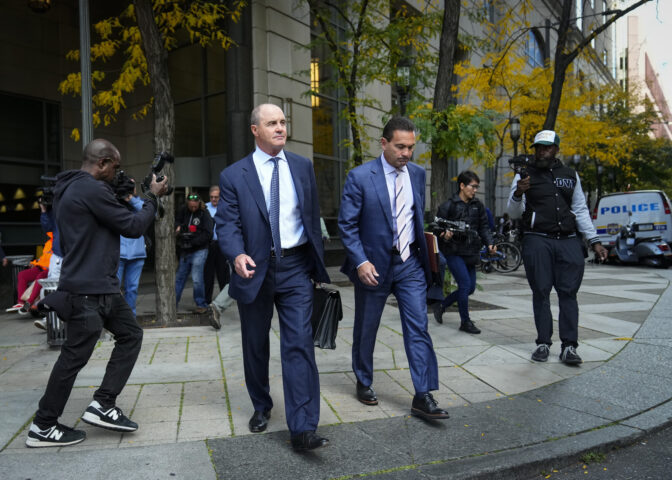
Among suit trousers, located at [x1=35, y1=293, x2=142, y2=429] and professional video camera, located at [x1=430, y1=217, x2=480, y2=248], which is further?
professional video camera, located at [x1=430, y1=217, x2=480, y2=248]

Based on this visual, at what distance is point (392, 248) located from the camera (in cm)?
381

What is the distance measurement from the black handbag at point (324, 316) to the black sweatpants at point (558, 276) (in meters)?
2.42

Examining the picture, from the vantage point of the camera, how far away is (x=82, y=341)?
10.5 feet

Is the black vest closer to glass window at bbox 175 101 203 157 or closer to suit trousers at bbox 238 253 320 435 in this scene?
suit trousers at bbox 238 253 320 435

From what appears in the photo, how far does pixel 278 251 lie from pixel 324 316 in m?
0.55

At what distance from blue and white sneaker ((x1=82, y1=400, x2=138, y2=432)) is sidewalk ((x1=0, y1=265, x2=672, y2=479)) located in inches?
3.2

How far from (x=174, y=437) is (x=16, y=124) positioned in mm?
12294

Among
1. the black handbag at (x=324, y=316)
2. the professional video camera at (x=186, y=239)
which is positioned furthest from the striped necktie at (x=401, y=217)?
the professional video camera at (x=186, y=239)

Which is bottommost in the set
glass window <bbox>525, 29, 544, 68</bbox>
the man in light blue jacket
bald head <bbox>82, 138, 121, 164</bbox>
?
the man in light blue jacket

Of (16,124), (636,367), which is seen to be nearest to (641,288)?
(636,367)

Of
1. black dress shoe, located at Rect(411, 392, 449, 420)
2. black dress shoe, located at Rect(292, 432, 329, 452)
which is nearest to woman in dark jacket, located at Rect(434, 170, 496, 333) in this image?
black dress shoe, located at Rect(411, 392, 449, 420)

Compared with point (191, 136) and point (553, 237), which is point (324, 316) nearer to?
point (553, 237)

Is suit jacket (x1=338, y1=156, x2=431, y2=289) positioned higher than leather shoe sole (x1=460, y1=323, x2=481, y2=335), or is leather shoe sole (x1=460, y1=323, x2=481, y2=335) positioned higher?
suit jacket (x1=338, y1=156, x2=431, y2=289)

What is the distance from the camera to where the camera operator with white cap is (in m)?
5.01
